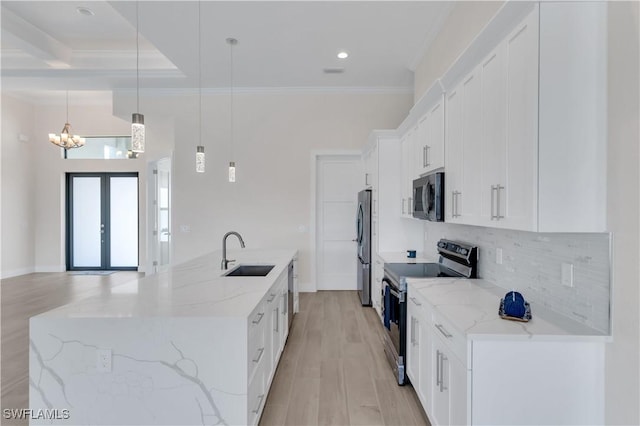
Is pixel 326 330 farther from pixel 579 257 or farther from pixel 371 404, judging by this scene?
pixel 579 257

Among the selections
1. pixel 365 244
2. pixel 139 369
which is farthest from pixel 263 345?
pixel 365 244

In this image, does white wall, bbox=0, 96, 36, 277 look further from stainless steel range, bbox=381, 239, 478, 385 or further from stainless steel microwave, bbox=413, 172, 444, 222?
stainless steel microwave, bbox=413, 172, 444, 222

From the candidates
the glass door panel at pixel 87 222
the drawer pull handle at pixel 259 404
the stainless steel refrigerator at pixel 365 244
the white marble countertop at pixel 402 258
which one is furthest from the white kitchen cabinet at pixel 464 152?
the glass door panel at pixel 87 222

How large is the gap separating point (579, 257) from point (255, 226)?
4.66 m

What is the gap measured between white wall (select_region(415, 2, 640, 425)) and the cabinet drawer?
0.62m

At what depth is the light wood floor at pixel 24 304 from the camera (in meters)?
2.66

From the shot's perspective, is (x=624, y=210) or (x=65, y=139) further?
(x=65, y=139)

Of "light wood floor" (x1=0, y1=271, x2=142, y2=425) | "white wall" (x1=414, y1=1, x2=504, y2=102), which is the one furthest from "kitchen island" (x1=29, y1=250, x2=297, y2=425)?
"white wall" (x1=414, y1=1, x2=504, y2=102)

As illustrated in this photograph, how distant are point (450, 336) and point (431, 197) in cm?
136

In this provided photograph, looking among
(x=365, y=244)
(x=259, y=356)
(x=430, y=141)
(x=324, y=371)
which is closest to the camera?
(x=259, y=356)

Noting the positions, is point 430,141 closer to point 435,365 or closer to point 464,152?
point 464,152

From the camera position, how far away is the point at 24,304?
4.92 m

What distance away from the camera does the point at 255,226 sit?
5664mm

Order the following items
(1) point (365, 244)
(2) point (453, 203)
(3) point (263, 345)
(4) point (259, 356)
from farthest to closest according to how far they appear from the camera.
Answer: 1. (1) point (365, 244)
2. (2) point (453, 203)
3. (3) point (263, 345)
4. (4) point (259, 356)
